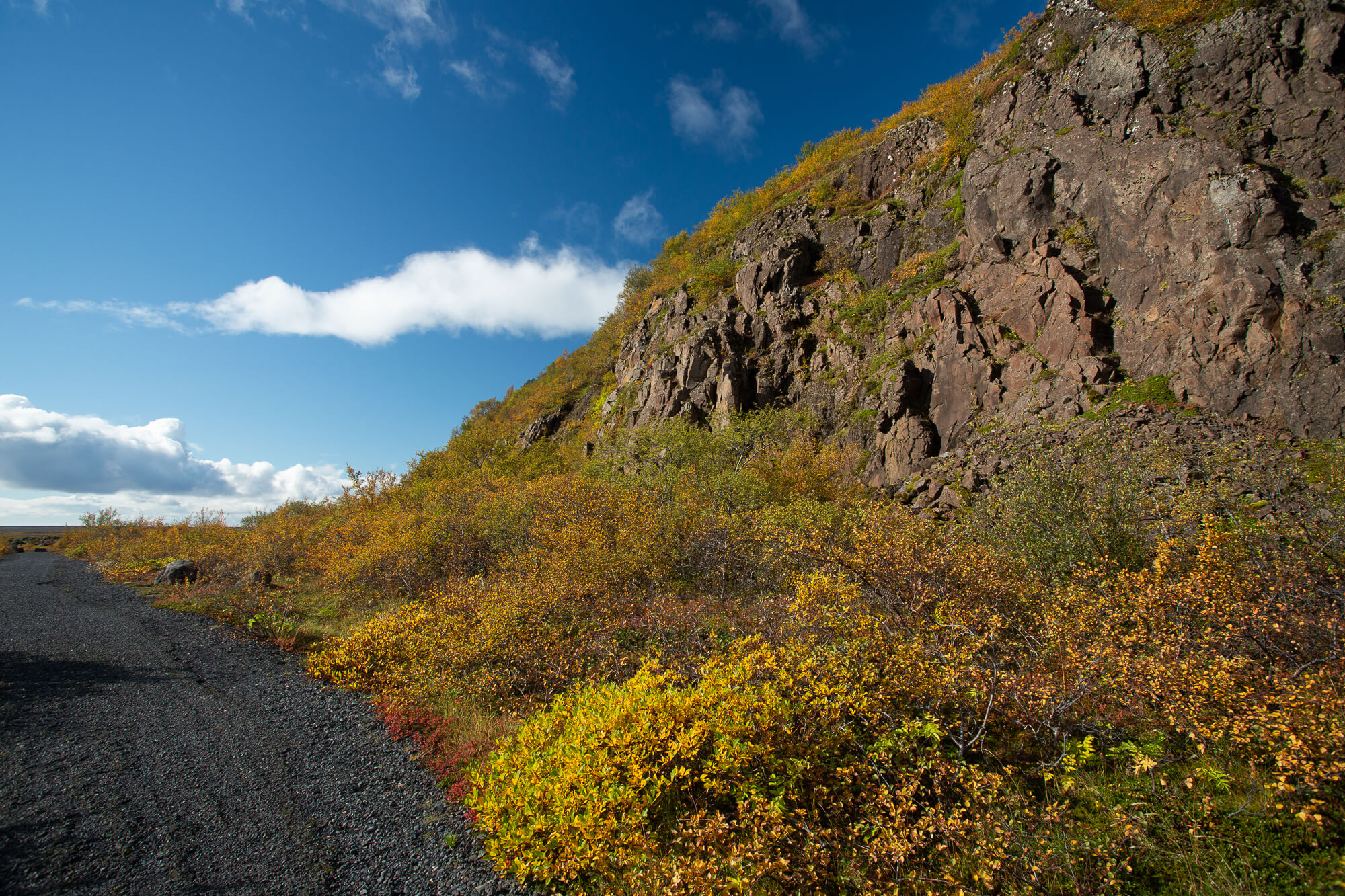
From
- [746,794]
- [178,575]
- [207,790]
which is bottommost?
[207,790]

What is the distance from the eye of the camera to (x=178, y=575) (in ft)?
89.1

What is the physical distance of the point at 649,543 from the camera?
14695 millimetres

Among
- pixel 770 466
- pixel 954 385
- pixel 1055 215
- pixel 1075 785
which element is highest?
pixel 1055 215

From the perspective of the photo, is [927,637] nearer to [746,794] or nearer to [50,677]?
[746,794]

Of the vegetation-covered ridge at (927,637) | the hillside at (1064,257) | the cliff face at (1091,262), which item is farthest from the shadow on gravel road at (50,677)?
the cliff face at (1091,262)

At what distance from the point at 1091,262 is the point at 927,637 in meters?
24.1

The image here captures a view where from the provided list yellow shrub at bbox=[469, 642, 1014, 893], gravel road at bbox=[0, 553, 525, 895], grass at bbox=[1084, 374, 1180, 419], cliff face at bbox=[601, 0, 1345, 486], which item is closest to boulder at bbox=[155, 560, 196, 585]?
gravel road at bbox=[0, 553, 525, 895]

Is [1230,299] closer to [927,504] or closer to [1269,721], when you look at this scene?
[927,504]

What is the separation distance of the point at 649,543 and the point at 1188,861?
11.7 meters

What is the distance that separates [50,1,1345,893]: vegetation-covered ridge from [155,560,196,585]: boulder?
50.3 inches

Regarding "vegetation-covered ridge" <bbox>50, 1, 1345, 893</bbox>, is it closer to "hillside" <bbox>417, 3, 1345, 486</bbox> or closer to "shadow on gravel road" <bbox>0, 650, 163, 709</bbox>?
"hillside" <bbox>417, 3, 1345, 486</bbox>

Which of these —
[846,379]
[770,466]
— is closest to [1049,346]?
[846,379]

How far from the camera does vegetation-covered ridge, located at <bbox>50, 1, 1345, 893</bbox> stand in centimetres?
455

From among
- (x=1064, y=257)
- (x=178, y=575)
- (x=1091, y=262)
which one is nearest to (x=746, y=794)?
(x=1091, y=262)
